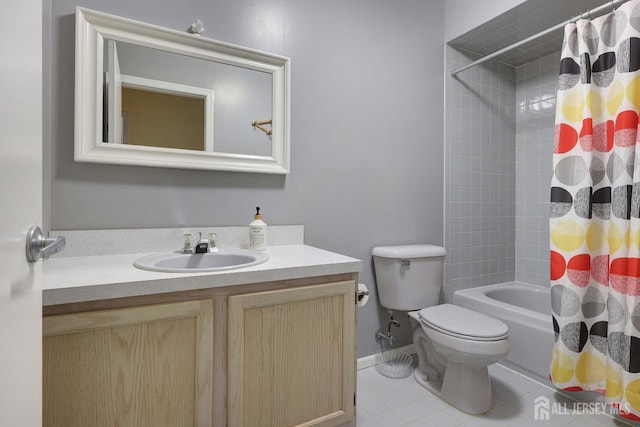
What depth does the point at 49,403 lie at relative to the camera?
0.81 meters

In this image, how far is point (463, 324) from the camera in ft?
4.90

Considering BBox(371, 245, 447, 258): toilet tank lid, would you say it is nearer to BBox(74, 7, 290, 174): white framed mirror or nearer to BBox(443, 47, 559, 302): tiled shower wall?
BBox(443, 47, 559, 302): tiled shower wall

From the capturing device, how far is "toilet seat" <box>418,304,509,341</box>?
55.1 inches

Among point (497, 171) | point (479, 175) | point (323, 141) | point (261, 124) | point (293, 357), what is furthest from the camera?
point (497, 171)

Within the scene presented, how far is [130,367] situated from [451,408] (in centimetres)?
144

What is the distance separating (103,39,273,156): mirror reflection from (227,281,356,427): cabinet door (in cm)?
80

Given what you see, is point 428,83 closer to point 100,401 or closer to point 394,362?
point 394,362

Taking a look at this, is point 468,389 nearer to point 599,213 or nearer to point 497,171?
point 599,213

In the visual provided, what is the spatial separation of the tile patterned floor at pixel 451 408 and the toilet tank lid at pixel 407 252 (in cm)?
72

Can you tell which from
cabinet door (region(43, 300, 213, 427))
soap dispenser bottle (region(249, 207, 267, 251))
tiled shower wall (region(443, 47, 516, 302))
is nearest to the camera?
cabinet door (region(43, 300, 213, 427))

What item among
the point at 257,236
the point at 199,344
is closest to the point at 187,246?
the point at 257,236

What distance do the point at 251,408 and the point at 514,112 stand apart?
2785 mm

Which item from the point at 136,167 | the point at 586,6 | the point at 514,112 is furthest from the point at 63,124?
the point at 514,112

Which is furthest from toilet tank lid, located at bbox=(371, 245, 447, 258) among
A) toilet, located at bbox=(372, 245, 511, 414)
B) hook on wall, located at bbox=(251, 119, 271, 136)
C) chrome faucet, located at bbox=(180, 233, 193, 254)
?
chrome faucet, located at bbox=(180, 233, 193, 254)
